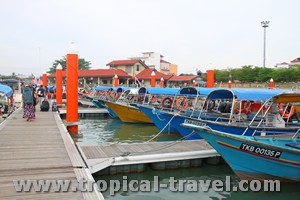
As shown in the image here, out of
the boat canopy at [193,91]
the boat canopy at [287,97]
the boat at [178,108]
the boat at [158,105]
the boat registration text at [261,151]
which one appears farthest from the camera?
the boat at [158,105]

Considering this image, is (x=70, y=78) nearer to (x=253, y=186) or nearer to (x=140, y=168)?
(x=140, y=168)

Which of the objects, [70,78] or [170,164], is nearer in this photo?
[170,164]

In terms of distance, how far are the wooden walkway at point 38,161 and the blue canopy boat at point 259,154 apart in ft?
11.7

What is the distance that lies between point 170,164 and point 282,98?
4.19 meters

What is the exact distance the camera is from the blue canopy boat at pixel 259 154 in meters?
7.69

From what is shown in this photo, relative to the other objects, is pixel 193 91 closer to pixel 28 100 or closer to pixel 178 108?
pixel 178 108

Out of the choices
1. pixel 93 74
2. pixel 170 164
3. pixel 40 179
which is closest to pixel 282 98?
pixel 170 164

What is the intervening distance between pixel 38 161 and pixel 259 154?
573cm

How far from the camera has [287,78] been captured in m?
37.5

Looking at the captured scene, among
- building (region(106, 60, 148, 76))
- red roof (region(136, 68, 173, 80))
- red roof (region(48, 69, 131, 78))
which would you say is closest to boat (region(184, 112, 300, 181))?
red roof (region(48, 69, 131, 78))

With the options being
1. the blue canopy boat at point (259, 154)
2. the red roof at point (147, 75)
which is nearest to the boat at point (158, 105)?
the blue canopy boat at point (259, 154)

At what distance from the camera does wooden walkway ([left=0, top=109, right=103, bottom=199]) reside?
5590 millimetres

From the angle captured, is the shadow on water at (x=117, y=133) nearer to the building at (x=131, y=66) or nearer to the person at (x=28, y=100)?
the person at (x=28, y=100)

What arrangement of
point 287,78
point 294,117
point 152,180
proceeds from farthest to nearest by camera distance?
point 287,78 → point 294,117 → point 152,180
